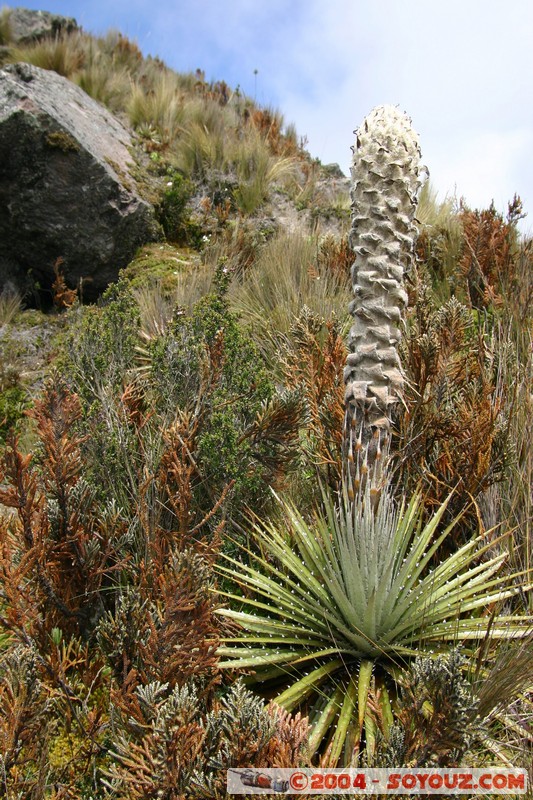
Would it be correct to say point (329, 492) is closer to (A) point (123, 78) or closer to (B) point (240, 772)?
(B) point (240, 772)

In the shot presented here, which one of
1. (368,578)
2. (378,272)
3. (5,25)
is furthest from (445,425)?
(5,25)

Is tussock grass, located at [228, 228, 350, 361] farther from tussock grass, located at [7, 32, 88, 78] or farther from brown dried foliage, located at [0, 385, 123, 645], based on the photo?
tussock grass, located at [7, 32, 88, 78]

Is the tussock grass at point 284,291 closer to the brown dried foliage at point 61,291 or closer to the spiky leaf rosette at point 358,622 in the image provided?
the brown dried foliage at point 61,291

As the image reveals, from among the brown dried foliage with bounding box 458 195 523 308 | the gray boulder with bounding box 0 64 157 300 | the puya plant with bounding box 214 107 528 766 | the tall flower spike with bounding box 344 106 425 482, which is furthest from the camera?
the gray boulder with bounding box 0 64 157 300

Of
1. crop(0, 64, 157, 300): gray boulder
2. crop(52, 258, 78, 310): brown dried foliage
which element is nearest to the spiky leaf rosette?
crop(52, 258, 78, 310): brown dried foliage

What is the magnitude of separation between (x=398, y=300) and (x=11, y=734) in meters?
2.50

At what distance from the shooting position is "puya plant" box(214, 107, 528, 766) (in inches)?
97.4

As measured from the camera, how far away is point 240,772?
184 cm

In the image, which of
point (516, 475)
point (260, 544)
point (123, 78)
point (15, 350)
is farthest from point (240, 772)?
point (123, 78)

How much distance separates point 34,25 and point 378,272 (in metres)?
14.3

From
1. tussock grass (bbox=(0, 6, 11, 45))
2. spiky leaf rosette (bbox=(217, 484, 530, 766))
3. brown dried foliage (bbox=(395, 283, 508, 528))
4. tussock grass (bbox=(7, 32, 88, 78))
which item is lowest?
spiky leaf rosette (bbox=(217, 484, 530, 766))

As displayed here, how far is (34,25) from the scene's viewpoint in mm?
13664

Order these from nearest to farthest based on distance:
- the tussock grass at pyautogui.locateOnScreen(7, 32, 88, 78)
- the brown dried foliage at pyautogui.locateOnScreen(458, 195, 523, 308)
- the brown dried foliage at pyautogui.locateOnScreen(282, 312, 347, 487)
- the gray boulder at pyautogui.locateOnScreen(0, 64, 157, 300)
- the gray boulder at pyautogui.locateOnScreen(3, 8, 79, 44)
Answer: the brown dried foliage at pyautogui.locateOnScreen(282, 312, 347, 487) → the brown dried foliage at pyautogui.locateOnScreen(458, 195, 523, 308) → the gray boulder at pyautogui.locateOnScreen(0, 64, 157, 300) → the tussock grass at pyautogui.locateOnScreen(7, 32, 88, 78) → the gray boulder at pyautogui.locateOnScreen(3, 8, 79, 44)

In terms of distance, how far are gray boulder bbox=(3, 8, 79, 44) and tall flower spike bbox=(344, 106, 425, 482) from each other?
12781mm
